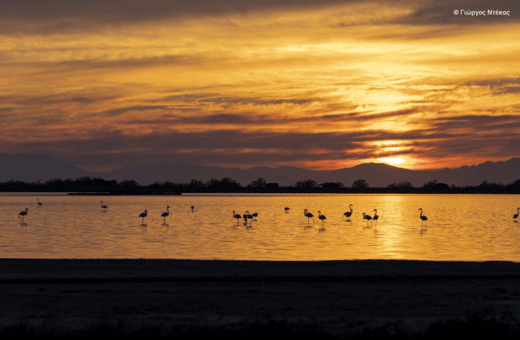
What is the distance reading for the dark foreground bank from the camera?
10.8 metres

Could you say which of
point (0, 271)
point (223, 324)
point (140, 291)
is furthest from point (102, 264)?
point (223, 324)

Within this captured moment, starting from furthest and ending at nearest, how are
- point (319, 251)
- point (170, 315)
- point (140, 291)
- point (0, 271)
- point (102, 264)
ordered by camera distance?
point (319, 251), point (102, 264), point (0, 271), point (140, 291), point (170, 315)

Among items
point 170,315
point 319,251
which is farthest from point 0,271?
point 319,251

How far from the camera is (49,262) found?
72.1 ft

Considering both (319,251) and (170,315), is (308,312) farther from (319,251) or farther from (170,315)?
(319,251)

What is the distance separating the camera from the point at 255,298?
14.4 meters

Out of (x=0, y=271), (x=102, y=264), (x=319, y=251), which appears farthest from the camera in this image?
(x=319, y=251)

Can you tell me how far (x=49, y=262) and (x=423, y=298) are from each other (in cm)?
1398

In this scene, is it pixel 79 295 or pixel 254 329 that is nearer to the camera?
pixel 254 329

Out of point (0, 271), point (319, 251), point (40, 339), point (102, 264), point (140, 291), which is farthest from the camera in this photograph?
point (319, 251)

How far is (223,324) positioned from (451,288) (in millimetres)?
7677

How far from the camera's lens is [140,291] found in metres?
15.4

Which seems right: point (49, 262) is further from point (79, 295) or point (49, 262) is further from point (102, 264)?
point (79, 295)

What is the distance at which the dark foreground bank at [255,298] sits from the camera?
35.3ft
